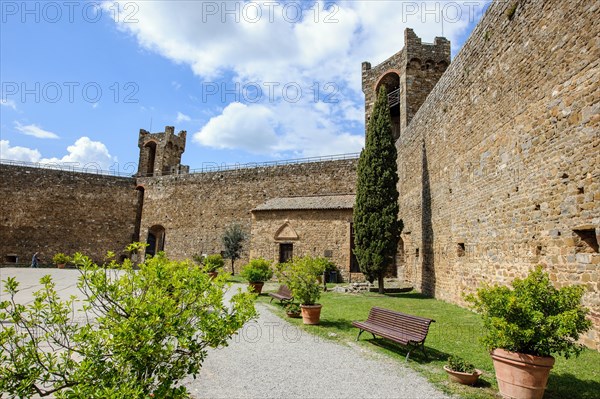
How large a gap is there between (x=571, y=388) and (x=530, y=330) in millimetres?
1372

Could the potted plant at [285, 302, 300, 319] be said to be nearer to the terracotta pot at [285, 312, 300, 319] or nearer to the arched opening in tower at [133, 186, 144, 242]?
the terracotta pot at [285, 312, 300, 319]

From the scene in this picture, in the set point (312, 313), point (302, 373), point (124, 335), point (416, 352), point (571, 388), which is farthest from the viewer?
point (312, 313)

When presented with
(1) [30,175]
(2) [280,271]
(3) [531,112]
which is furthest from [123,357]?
(1) [30,175]

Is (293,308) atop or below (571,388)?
atop

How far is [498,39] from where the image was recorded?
30.7 feet

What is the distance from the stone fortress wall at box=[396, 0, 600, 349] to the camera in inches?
249

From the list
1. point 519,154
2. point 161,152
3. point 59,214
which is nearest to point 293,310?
point 519,154

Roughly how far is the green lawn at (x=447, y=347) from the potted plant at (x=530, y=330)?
0.44 meters

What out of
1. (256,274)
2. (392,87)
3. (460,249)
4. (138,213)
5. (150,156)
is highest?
(392,87)

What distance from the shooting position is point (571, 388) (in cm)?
477

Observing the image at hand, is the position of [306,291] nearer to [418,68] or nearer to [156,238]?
[418,68]

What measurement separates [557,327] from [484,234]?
19.3 ft

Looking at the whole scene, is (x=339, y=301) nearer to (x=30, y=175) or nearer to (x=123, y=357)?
(x=123, y=357)

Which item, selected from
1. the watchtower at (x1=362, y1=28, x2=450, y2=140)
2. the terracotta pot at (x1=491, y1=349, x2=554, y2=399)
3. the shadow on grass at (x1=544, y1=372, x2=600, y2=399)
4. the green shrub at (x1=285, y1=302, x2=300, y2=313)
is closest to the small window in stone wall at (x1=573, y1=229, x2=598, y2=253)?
the shadow on grass at (x1=544, y1=372, x2=600, y2=399)
